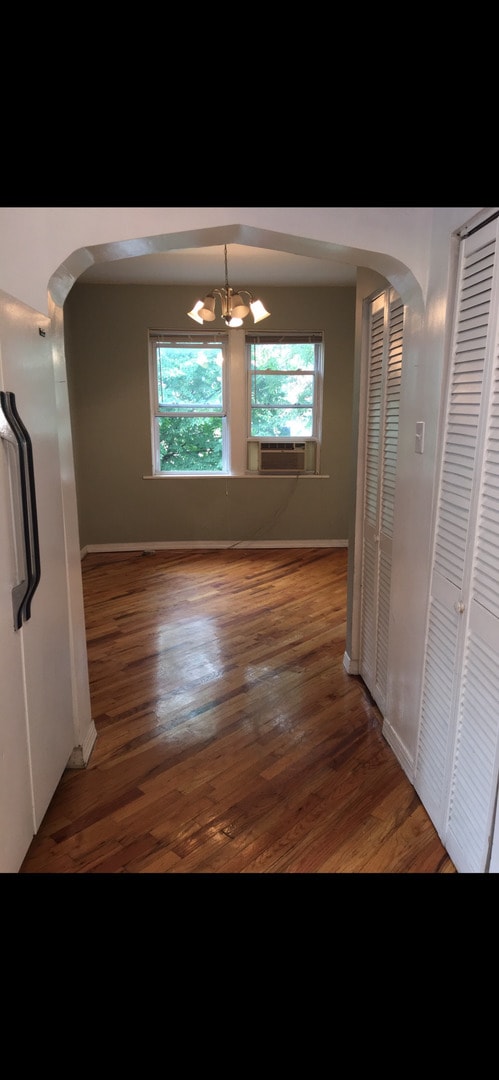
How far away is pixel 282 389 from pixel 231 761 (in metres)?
4.24

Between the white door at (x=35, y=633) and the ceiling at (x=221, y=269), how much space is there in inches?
106

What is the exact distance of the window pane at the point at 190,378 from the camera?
5.63 metres

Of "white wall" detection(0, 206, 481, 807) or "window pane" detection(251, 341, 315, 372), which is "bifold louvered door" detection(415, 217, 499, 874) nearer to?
"white wall" detection(0, 206, 481, 807)

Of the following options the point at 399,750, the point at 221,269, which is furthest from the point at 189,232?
the point at 221,269

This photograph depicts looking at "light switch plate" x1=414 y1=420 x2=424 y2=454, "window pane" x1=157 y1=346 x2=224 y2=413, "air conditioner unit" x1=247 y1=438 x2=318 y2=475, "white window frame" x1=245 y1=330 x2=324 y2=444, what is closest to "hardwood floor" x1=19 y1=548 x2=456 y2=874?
"light switch plate" x1=414 y1=420 x2=424 y2=454

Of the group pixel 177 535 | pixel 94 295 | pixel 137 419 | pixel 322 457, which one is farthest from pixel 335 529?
pixel 94 295

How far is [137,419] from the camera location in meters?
5.66

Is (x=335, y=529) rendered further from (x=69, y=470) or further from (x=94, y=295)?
(x=69, y=470)

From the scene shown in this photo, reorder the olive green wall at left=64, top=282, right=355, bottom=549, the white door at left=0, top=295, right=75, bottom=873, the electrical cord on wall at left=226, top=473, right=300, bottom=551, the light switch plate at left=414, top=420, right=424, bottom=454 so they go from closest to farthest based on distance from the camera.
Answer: the white door at left=0, top=295, right=75, bottom=873 → the light switch plate at left=414, top=420, right=424, bottom=454 → the olive green wall at left=64, top=282, right=355, bottom=549 → the electrical cord on wall at left=226, top=473, right=300, bottom=551

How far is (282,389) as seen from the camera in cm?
576

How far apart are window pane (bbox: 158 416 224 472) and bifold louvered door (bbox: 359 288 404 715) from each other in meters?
3.20

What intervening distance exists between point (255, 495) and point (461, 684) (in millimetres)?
4352

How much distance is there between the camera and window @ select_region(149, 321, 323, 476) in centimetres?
561

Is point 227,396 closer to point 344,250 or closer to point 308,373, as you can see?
point 308,373
